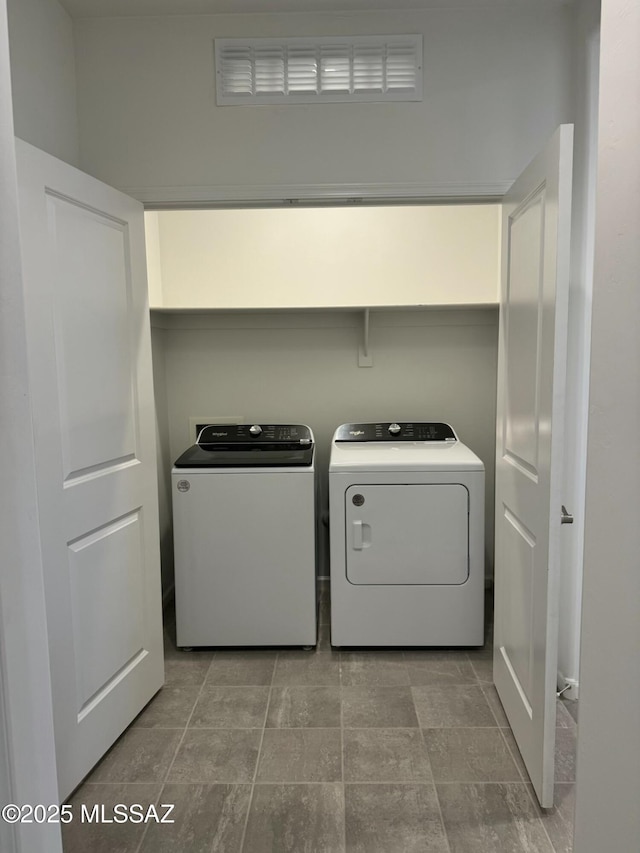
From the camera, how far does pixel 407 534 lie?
2.53m

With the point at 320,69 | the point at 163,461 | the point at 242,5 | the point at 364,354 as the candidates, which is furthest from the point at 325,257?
the point at 163,461

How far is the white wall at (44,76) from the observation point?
1719mm

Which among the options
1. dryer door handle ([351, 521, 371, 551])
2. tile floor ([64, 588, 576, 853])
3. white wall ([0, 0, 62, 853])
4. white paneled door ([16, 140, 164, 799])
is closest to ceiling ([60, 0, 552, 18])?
white paneled door ([16, 140, 164, 799])

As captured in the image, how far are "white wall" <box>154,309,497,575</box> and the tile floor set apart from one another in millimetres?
1185

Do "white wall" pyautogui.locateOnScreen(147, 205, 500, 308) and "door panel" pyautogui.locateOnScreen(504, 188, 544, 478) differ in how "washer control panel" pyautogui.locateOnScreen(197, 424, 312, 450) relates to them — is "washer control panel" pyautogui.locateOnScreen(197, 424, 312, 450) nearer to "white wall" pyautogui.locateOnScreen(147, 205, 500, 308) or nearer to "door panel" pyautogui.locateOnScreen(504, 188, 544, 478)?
"white wall" pyautogui.locateOnScreen(147, 205, 500, 308)

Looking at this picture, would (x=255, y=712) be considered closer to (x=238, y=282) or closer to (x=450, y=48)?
(x=238, y=282)

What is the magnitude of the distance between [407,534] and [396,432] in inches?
25.2

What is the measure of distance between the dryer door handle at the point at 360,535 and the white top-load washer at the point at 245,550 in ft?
0.63

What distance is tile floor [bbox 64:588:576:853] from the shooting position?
157 cm

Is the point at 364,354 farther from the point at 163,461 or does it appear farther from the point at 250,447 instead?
the point at 163,461

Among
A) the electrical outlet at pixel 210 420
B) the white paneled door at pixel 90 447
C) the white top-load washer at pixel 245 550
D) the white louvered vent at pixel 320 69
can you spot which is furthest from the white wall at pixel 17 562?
the electrical outlet at pixel 210 420

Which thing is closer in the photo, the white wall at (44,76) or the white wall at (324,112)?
the white wall at (44,76)

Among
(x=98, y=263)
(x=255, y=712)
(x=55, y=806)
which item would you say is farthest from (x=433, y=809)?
(x=98, y=263)

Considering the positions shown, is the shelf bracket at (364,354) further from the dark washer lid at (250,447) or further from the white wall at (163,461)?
the white wall at (163,461)
